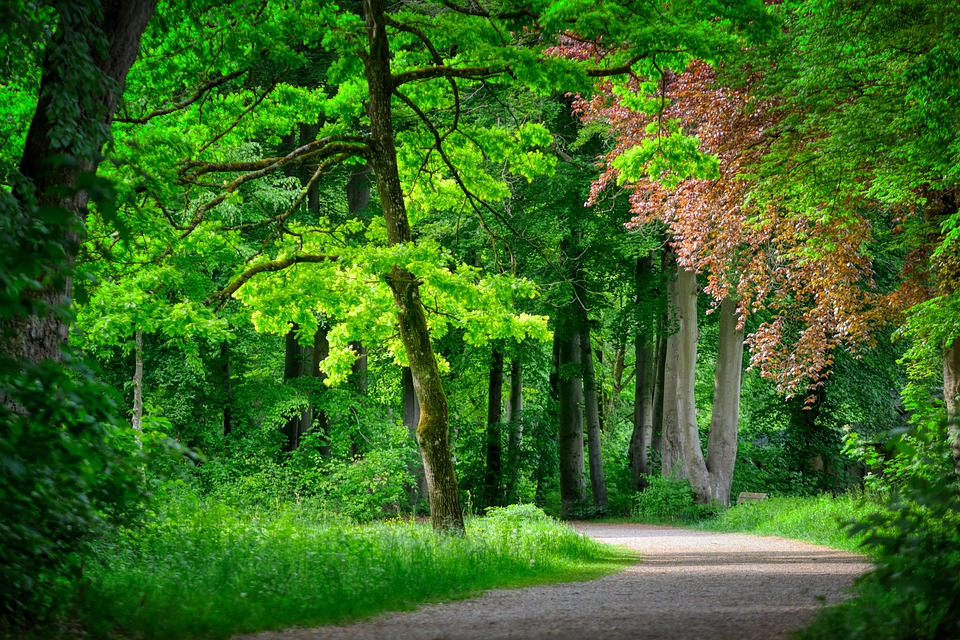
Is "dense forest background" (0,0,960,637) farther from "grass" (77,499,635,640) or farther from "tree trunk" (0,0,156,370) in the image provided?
"grass" (77,499,635,640)

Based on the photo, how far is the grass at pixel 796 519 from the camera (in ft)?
49.8

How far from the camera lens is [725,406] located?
23.3 meters

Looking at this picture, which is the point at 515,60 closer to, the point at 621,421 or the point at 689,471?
the point at 689,471

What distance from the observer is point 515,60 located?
1198cm

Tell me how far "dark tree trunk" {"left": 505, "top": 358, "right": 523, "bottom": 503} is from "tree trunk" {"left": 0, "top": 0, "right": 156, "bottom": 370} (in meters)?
23.1

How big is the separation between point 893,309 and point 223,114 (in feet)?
37.6

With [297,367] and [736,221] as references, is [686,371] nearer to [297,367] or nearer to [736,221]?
[736,221]

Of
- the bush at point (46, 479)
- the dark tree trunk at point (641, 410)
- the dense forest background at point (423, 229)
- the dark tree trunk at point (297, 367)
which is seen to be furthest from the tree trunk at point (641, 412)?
the bush at point (46, 479)

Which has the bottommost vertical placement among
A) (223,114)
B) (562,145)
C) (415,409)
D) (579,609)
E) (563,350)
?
(579,609)

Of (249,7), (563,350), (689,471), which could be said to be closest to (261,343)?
(563,350)

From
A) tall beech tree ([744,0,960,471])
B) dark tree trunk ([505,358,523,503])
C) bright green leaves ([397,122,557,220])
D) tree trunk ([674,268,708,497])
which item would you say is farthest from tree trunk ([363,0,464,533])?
dark tree trunk ([505,358,523,503])

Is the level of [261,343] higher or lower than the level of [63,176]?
higher

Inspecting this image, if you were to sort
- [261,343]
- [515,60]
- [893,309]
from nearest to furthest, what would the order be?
[515,60]
[893,309]
[261,343]

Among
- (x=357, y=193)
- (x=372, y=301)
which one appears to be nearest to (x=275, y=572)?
(x=372, y=301)
